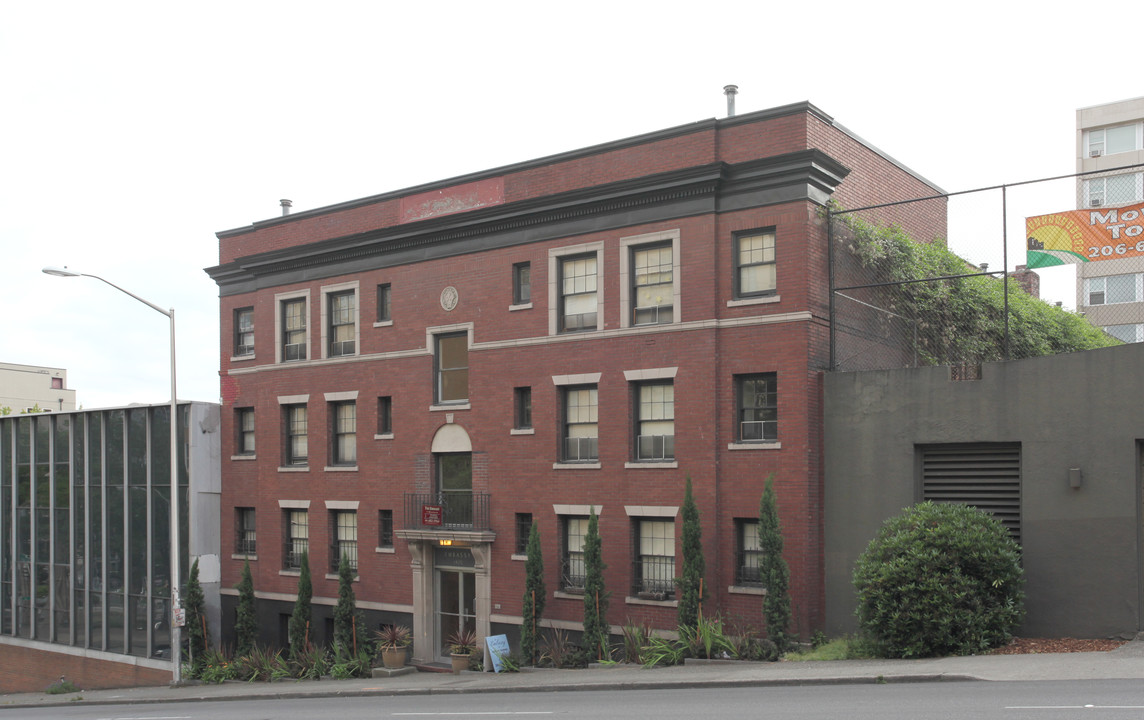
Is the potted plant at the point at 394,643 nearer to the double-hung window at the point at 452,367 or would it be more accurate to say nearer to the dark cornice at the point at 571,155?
the double-hung window at the point at 452,367

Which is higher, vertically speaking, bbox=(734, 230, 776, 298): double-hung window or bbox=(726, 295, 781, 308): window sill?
bbox=(734, 230, 776, 298): double-hung window

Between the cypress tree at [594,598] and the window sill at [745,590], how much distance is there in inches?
116

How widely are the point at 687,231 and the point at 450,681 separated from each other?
38.1 feet

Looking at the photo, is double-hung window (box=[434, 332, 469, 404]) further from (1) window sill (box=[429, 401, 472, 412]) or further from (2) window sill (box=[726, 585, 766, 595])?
(2) window sill (box=[726, 585, 766, 595])

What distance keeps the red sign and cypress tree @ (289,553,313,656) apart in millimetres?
4742

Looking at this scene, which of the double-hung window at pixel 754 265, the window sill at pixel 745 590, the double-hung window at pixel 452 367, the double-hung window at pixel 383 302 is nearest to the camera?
the window sill at pixel 745 590

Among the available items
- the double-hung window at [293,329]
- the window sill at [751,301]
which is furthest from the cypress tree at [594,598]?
the double-hung window at [293,329]

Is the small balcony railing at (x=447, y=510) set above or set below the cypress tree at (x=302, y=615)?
above

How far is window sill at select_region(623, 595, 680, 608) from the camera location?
22672 mm

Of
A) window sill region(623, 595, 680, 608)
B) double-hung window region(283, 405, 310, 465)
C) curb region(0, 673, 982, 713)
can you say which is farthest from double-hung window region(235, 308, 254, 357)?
window sill region(623, 595, 680, 608)

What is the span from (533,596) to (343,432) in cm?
896

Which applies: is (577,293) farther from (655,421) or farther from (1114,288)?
(1114,288)

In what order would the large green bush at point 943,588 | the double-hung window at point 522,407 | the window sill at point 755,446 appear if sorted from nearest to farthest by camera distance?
the large green bush at point 943,588 → the window sill at point 755,446 → the double-hung window at point 522,407

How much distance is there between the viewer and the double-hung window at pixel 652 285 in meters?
Answer: 23.5
